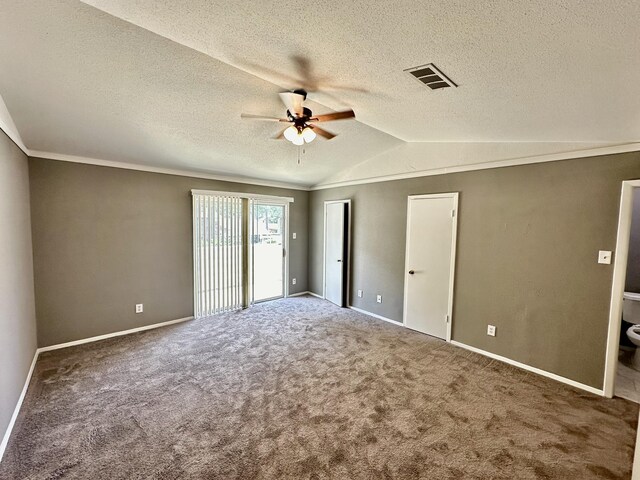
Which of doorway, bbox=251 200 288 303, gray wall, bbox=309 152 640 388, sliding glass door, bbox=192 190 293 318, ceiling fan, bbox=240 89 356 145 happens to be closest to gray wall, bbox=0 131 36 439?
sliding glass door, bbox=192 190 293 318

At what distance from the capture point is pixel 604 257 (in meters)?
2.57

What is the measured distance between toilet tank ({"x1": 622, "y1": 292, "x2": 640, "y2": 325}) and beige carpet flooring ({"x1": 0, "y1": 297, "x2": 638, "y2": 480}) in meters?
1.48

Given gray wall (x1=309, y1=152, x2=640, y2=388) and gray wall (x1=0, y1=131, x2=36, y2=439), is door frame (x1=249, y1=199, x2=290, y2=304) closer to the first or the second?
gray wall (x1=309, y1=152, x2=640, y2=388)

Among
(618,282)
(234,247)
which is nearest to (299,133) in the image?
(234,247)

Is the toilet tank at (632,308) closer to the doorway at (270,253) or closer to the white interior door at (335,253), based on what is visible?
the white interior door at (335,253)

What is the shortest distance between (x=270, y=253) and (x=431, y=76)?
180 inches

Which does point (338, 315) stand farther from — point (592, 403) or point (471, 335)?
point (592, 403)

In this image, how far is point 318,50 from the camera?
1.62 m

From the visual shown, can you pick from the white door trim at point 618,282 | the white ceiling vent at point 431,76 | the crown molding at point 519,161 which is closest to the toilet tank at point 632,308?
the white door trim at point 618,282

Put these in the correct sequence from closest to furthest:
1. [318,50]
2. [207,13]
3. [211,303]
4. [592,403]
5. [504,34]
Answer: [504,34] → [207,13] → [318,50] → [592,403] → [211,303]

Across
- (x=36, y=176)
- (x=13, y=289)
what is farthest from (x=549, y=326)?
(x=36, y=176)

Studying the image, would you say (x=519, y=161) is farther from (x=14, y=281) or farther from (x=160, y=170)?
(x=14, y=281)

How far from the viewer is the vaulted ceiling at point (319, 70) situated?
119cm

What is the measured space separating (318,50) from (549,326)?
3467mm
